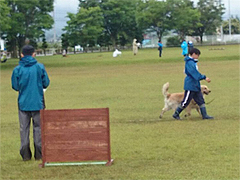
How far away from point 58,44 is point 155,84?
88.2m

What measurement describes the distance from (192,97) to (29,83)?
5.07 m

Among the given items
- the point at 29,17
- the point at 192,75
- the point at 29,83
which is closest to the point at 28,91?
the point at 29,83

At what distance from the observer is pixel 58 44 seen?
10988cm

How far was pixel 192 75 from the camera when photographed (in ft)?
41.4

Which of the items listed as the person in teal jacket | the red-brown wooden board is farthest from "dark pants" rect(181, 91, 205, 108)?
the red-brown wooden board

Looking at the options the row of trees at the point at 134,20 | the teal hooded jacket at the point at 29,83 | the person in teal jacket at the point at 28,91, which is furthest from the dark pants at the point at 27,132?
the row of trees at the point at 134,20

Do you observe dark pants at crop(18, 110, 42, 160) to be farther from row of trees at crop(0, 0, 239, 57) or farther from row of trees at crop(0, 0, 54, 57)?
row of trees at crop(0, 0, 239, 57)

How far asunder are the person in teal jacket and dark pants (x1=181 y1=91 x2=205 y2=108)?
182 inches

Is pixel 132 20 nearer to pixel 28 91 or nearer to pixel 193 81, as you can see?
pixel 193 81

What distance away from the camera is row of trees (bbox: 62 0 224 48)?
4018 inches

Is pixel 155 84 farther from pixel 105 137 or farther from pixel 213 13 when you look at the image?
pixel 213 13

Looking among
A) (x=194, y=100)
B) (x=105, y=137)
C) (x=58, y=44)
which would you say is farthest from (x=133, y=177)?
(x=58, y=44)

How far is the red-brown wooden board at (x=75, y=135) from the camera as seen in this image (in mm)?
8062

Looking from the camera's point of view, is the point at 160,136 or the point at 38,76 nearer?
the point at 38,76
